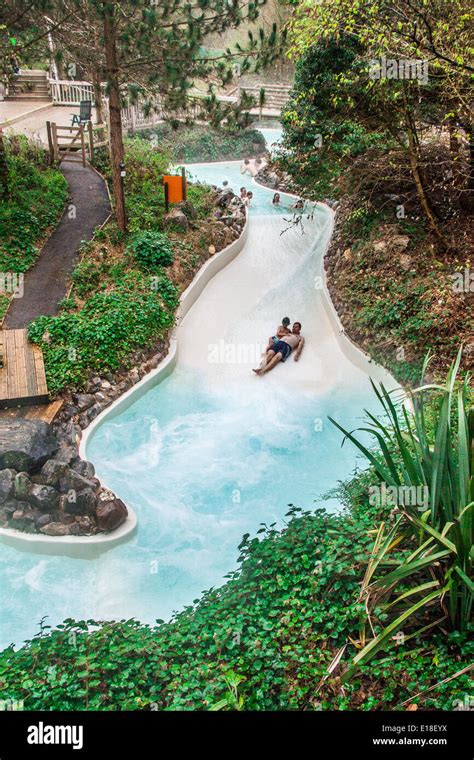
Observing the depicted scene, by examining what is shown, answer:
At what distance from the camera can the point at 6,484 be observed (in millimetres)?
5965

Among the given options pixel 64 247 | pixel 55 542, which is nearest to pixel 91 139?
pixel 64 247

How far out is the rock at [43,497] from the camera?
19.6 feet

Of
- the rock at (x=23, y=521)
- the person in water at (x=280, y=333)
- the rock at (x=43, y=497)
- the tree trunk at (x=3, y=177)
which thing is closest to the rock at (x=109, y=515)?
the rock at (x=43, y=497)

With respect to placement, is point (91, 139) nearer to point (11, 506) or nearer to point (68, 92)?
point (68, 92)

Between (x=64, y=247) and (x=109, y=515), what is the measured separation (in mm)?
5939

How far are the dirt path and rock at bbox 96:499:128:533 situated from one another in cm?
366

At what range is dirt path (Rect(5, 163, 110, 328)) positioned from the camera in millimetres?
8812

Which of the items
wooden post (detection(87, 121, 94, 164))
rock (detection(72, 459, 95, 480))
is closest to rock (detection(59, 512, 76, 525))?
rock (detection(72, 459, 95, 480))

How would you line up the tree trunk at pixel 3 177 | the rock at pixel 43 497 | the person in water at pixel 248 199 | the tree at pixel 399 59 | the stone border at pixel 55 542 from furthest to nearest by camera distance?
1. the person in water at pixel 248 199
2. the tree trunk at pixel 3 177
3. the tree at pixel 399 59
4. the rock at pixel 43 497
5. the stone border at pixel 55 542

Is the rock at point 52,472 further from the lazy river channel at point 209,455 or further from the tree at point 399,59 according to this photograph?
the tree at point 399,59

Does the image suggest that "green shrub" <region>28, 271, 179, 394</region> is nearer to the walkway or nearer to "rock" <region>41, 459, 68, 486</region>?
"rock" <region>41, 459, 68, 486</region>

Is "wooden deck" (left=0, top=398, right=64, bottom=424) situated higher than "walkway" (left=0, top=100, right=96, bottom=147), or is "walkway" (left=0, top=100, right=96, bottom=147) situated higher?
"walkway" (left=0, top=100, right=96, bottom=147)

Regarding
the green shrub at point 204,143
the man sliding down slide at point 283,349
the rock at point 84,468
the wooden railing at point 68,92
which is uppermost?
Result: the wooden railing at point 68,92

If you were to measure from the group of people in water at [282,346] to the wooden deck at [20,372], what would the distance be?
316cm
